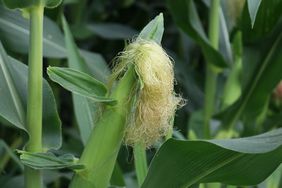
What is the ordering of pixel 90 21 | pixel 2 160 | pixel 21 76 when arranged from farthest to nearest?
pixel 90 21, pixel 2 160, pixel 21 76

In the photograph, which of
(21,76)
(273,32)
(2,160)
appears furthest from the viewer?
(2,160)

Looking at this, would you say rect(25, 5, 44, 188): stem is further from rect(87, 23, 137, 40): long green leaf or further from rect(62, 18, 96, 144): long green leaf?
rect(87, 23, 137, 40): long green leaf

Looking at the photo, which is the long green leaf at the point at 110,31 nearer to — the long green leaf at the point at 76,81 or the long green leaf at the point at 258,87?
the long green leaf at the point at 258,87

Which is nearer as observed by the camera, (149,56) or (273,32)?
(149,56)

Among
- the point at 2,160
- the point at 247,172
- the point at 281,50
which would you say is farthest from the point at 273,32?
the point at 2,160

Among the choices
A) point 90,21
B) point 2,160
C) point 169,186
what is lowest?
point 2,160

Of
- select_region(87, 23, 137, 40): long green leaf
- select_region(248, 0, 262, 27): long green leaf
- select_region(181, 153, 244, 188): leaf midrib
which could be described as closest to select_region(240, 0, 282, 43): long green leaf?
select_region(248, 0, 262, 27): long green leaf

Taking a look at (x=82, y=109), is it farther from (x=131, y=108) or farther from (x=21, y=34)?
(x=131, y=108)

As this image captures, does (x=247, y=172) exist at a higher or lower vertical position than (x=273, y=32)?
lower

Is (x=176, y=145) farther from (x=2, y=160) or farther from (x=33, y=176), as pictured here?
(x=2, y=160)
